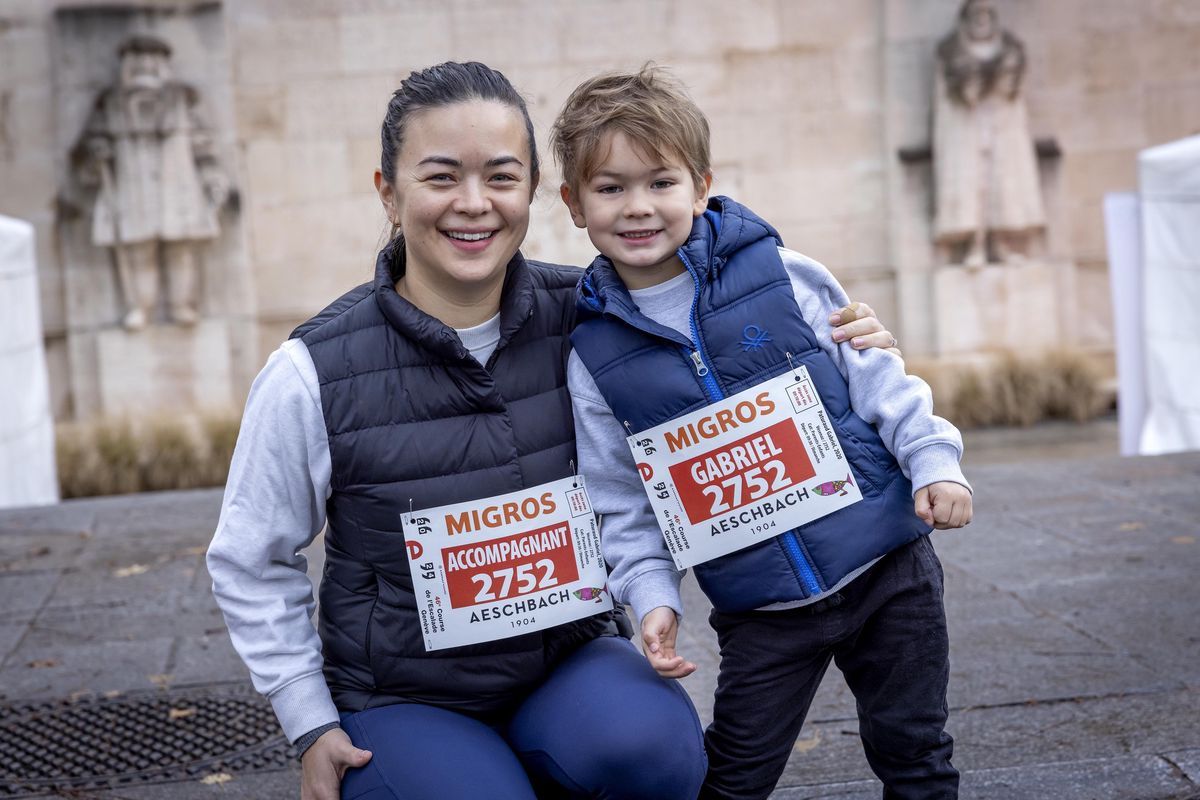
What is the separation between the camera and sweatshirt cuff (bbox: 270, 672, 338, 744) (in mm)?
2332

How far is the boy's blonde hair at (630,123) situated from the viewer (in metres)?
2.44

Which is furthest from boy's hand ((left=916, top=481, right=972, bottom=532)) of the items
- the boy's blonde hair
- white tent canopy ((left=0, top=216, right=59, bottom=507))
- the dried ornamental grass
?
the dried ornamental grass

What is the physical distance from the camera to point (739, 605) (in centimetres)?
249

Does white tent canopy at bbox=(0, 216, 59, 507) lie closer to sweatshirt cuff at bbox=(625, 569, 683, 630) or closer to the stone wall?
the stone wall

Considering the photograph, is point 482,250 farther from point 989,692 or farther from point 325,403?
point 989,692

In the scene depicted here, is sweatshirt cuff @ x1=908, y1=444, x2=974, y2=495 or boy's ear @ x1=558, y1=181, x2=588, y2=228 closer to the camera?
sweatshirt cuff @ x1=908, y1=444, x2=974, y2=495

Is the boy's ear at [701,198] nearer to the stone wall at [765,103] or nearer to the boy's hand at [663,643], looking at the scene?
the boy's hand at [663,643]

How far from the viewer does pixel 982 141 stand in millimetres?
10711

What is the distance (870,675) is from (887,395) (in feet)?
1.64

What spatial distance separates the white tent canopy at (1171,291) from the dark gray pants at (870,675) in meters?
5.75

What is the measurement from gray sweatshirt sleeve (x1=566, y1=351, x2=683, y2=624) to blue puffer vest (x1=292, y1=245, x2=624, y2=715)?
8 centimetres

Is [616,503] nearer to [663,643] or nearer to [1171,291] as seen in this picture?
[663,643]

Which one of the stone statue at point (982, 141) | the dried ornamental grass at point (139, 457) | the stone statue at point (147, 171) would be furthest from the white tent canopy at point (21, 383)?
the stone statue at point (982, 141)

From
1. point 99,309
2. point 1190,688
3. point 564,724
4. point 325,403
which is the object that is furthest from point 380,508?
point 99,309
